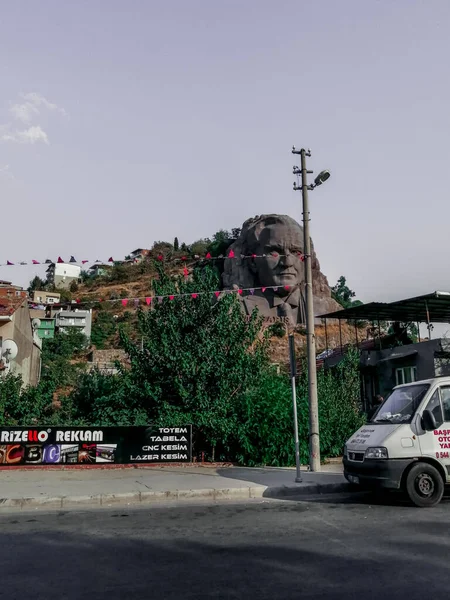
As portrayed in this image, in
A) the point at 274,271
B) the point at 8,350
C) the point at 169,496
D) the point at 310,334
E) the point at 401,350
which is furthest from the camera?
the point at 274,271

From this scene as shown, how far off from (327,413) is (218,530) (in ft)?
23.8

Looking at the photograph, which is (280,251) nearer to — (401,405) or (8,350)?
(8,350)

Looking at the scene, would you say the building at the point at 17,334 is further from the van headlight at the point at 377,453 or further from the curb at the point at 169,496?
the van headlight at the point at 377,453

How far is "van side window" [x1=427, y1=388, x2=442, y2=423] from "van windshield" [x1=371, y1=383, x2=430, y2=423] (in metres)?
0.16

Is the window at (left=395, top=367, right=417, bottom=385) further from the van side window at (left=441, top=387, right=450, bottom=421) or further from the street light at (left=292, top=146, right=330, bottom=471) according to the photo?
the van side window at (left=441, top=387, right=450, bottom=421)

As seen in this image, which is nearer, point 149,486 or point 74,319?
point 149,486

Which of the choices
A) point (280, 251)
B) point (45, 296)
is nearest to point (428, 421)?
point (280, 251)

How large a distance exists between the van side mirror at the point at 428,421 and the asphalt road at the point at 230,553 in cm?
123

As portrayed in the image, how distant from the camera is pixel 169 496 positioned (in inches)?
380

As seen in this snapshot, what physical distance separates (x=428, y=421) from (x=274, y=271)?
50.2 m

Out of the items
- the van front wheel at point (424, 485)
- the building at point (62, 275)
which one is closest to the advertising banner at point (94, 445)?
the van front wheel at point (424, 485)

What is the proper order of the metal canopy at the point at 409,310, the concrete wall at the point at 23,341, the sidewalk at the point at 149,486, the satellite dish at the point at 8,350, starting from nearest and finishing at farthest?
the sidewalk at the point at 149,486 → the metal canopy at the point at 409,310 → the satellite dish at the point at 8,350 → the concrete wall at the point at 23,341

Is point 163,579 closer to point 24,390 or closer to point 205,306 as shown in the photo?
point 205,306

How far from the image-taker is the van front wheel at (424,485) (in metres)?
8.42
